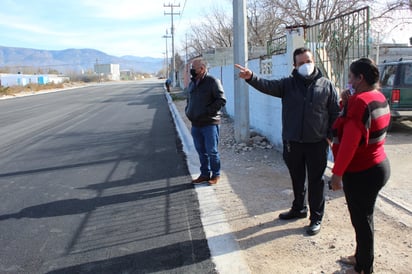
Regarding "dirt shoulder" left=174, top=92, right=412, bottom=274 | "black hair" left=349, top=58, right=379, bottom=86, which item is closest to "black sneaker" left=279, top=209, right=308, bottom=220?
"dirt shoulder" left=174, top=92, right=412, bottom=274

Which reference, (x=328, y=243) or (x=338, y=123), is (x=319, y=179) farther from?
(x=338, y=123)

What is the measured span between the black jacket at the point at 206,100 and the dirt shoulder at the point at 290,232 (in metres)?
1.05

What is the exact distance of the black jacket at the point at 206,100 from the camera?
6.07 metres

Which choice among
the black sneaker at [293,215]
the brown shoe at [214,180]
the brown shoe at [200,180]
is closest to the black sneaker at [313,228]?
the black sneaker at [293,215]

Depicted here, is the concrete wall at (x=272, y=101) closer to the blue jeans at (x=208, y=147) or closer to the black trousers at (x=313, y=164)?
the blue jeans at (x=208, y=147)

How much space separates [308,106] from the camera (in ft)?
13.6

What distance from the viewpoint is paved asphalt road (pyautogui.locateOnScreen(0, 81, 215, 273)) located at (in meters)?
3.94

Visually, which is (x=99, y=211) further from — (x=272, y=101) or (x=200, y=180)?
(x=272, y=101)

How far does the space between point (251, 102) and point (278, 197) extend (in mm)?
5179

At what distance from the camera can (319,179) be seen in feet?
14.2

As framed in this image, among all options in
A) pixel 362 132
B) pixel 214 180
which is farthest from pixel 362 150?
pixel 214 180

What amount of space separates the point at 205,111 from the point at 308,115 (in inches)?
85.9

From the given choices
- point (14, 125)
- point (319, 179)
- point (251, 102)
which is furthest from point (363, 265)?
point (14, 125)

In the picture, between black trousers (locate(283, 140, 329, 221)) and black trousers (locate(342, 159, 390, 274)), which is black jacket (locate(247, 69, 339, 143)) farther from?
black trousers (locate(342, 159, 390, 274))
